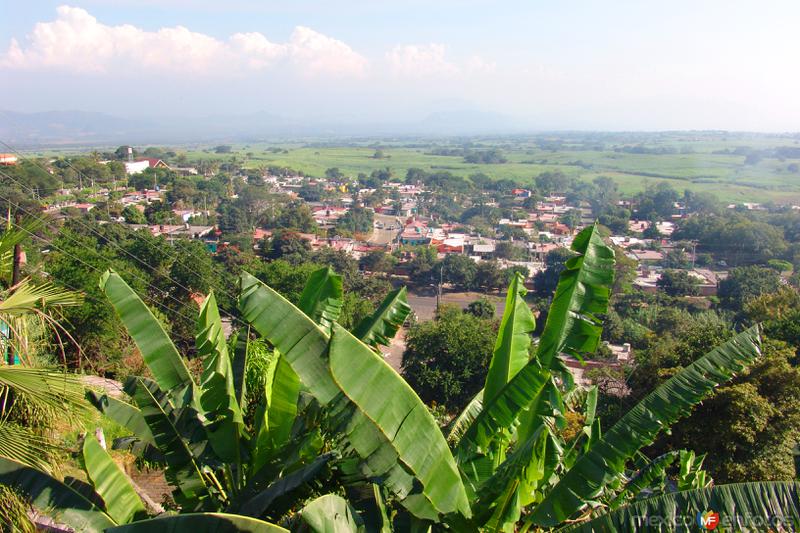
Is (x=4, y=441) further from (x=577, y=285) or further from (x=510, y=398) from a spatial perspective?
(x=577, y=285)

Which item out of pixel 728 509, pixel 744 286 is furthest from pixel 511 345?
pixel 744 286

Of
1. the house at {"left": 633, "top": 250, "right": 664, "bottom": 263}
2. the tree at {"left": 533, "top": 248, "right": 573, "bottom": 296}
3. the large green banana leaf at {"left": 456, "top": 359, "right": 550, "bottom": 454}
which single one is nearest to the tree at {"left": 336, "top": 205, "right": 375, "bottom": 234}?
the tree at {"left": 533, "top": 248, "right": 573, "bottom": 296}

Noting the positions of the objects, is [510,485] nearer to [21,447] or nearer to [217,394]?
[217,394]

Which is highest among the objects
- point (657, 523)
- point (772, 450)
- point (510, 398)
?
point (510, 398)

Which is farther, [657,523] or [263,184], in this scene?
[263,184]

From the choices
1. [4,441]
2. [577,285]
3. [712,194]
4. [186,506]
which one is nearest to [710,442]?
[577,285]

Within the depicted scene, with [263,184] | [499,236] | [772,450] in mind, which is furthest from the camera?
[263,184]

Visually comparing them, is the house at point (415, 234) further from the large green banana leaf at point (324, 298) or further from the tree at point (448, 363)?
the large green banana leaf at point (324, 298)

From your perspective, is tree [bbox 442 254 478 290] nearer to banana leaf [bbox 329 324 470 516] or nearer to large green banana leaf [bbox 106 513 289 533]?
banana leaf [bbox 329 324 470 516]
